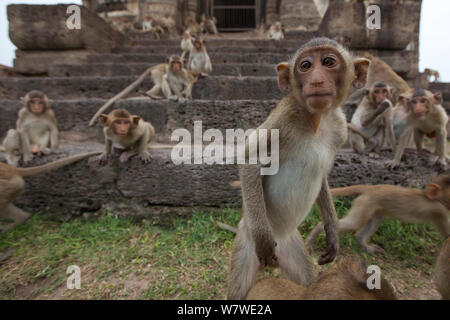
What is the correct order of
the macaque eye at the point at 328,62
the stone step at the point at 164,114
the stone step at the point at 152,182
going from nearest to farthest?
the macaque eye at the point at 328,62, the stone step at the point at 152,182, the stone step at the point at 164,114

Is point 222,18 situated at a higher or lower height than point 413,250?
higher

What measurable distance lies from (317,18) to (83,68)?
12328 millimetres

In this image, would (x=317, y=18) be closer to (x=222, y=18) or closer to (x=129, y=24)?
(x=222, y=18)

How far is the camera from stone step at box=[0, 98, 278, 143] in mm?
4387

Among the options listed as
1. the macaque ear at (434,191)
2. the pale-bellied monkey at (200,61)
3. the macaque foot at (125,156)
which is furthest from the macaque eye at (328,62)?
the pale-bellied monkey at (200,61)

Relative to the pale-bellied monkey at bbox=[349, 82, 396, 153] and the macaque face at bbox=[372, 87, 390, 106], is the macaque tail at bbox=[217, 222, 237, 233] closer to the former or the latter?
the pale-bellied monkey at bbox=[349, 82, 396, 153]

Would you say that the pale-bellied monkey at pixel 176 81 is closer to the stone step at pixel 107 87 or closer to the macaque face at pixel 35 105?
the stone step at pixel 107 87

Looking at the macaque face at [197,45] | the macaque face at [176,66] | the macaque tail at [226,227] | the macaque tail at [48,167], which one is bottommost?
the macaque tail at [226,227]

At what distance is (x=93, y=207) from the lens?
3.48 metres

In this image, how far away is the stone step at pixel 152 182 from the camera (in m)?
3.31

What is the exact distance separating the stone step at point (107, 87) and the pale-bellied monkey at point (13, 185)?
10.6 feet

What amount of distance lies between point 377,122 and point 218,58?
574 cm
